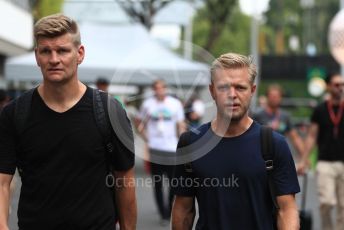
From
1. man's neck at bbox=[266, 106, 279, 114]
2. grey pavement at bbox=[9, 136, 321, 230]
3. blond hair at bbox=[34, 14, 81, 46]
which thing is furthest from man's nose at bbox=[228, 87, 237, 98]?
man's neck at bbox=[266, 106, 279, 114]

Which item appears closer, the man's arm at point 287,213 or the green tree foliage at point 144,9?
the man's arm at point 287,213

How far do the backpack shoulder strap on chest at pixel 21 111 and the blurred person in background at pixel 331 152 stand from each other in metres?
5.83

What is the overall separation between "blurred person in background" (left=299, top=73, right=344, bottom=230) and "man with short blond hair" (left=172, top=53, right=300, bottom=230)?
5388 mm

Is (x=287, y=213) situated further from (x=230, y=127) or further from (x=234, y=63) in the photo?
(x=234, y=63)

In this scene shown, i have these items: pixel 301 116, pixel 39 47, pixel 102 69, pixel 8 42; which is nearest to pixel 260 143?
pixel 39 47

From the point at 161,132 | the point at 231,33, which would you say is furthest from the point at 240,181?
the point at 231,33

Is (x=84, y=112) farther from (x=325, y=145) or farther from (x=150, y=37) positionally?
(x=150, y=37)

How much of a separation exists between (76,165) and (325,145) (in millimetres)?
6012

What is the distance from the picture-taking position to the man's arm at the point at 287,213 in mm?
4688

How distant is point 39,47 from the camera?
4582mm

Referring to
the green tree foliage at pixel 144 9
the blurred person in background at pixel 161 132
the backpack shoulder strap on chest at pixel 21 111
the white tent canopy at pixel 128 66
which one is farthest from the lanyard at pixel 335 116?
the green tree foliage at pixel 144 9

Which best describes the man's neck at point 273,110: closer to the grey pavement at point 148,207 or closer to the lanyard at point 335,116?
the grey pavement at point 148,207

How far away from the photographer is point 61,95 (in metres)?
4.62

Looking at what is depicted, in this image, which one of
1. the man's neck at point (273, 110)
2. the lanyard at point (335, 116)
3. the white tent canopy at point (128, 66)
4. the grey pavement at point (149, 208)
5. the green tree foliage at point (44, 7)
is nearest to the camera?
the lanyard at point (335, 116)
